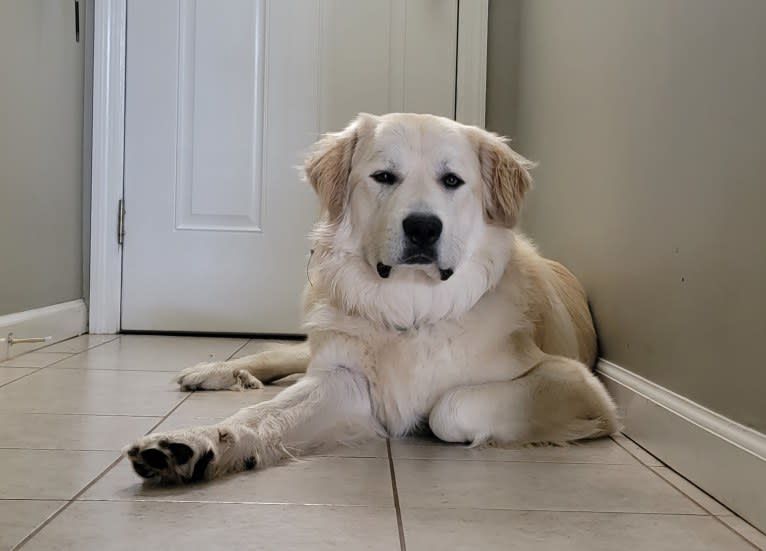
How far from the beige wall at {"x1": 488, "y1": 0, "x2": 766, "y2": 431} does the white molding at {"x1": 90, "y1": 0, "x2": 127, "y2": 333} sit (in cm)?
196

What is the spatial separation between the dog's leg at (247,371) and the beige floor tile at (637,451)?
910mm

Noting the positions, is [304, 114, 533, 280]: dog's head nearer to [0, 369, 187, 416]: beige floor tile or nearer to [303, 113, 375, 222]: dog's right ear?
[303, 113, 375, 222]: dog's right ear

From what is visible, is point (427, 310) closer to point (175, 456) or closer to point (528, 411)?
point (528, 411)

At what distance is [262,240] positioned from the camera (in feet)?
11.8

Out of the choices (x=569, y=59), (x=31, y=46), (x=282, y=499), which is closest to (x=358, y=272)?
(x=282, y=499)

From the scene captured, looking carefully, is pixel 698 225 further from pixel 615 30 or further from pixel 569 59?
pixel 569 59

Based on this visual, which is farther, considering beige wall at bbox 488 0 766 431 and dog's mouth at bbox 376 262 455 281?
dog's mouth at bbox 376 262 455 281

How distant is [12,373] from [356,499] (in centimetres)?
160

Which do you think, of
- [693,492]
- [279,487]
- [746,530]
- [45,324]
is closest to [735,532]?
[746,530]

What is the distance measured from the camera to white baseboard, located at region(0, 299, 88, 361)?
2.73 meters

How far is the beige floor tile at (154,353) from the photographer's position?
269 cm

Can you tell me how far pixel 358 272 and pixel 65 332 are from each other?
1893mm

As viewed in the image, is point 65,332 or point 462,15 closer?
point 65,332

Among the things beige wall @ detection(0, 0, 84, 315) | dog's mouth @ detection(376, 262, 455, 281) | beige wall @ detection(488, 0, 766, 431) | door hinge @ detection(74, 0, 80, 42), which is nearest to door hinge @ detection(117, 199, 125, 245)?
beige wall @ detection(0, 0, 84, 315)
